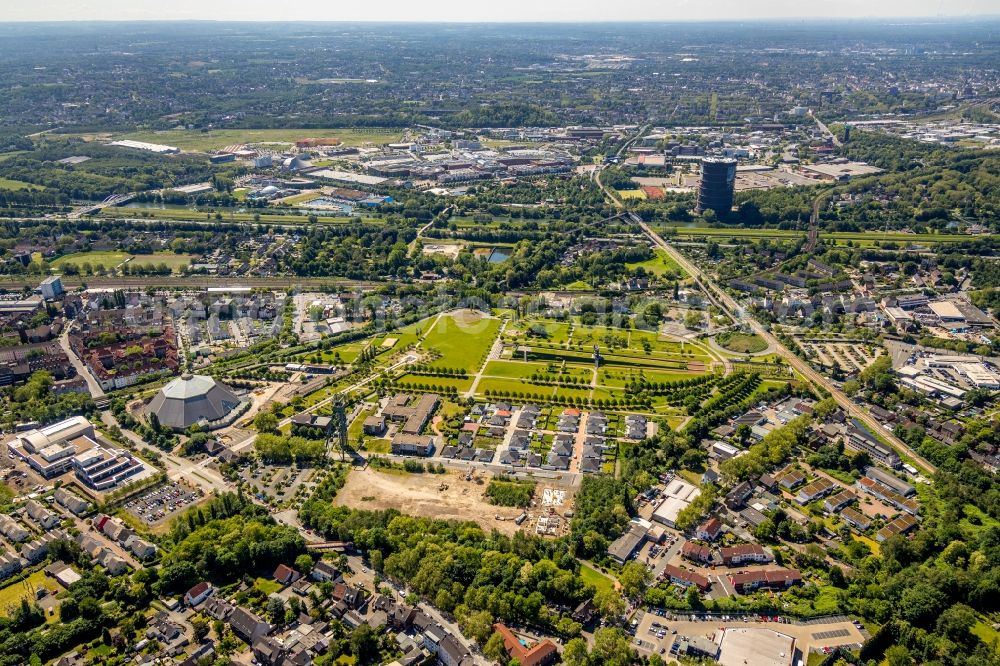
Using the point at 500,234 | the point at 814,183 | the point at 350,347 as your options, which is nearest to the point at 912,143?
the point at 814,183

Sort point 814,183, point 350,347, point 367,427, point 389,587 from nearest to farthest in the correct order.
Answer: point 389,587 < point 367,427 < point 350,347 < point 814,183

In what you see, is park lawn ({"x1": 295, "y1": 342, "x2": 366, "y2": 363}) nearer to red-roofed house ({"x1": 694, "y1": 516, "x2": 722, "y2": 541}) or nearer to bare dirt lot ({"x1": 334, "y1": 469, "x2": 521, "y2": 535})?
bare dirt lot ({"x1": 334, "y1": 469, "x2": 521, "y2": 535})

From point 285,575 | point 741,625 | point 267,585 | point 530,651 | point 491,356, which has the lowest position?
point 267,585

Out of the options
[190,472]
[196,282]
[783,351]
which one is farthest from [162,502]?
[783,351]

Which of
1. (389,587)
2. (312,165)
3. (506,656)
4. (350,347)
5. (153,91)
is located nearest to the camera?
(506,656)

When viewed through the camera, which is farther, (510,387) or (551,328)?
(551,328)

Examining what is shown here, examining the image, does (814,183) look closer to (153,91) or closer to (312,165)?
(312,165)

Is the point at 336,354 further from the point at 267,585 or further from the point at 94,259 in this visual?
the point at 94,259
